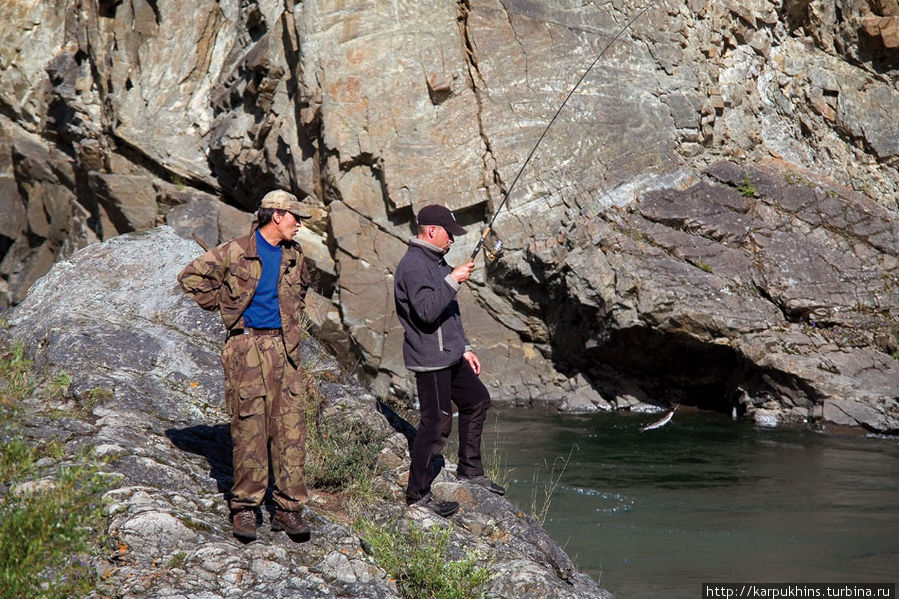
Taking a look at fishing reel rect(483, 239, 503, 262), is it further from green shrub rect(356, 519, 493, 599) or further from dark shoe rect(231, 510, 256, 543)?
dark shoe rect(231, 510, 256, 543)

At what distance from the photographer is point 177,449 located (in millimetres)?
5121

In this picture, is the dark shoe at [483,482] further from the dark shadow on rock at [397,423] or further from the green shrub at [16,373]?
the green shrub at [16,373]

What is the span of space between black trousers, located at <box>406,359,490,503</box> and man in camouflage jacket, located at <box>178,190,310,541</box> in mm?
761

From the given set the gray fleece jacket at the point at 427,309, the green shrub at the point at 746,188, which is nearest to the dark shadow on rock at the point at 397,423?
the gray fleece jacket at the point at 427,309

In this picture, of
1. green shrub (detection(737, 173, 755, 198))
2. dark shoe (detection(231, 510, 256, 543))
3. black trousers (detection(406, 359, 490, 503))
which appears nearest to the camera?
dark shoe (detection(231, 510, 256, 543))

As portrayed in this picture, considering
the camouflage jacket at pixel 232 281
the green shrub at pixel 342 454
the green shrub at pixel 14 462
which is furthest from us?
the green shrub at pixel 342 454

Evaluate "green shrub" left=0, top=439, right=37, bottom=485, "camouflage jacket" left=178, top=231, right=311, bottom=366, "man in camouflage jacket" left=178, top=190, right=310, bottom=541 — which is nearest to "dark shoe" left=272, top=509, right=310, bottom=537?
"man in camouflage jacket" left=178, top=190, right=310, bottom=541

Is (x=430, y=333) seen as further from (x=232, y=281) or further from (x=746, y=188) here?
(x=746, y=188)

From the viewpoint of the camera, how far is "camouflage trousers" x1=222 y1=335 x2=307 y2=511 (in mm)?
4316

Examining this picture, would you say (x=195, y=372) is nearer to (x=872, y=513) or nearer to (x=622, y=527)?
(x=622, y=527)

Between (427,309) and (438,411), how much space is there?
590mm

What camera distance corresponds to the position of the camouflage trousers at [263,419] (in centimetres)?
432

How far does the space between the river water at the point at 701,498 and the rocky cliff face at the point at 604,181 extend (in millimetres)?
1155

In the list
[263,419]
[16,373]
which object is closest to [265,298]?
[263,419]
